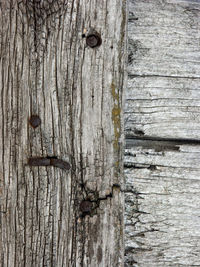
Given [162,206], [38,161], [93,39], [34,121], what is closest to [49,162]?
[38,161]

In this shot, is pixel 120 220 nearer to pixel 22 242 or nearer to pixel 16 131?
pixel 22 242

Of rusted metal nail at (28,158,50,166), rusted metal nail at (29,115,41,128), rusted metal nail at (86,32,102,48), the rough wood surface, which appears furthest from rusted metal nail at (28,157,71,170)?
rusted metal nail at (86,32,102,48)

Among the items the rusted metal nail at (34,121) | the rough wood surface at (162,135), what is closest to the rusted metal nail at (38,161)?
the rusted metal nail at (34,121)

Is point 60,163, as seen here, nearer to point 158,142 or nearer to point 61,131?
point 61,131

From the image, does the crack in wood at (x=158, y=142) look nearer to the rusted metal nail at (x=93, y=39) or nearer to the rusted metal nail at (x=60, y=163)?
the rusted metal nail at (x=60, y=163)

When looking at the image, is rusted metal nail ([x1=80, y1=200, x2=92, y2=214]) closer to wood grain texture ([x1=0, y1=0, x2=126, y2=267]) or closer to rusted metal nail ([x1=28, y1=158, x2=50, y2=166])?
wood grain texture ([x1=0, y1=0, x2=126, y2=267])

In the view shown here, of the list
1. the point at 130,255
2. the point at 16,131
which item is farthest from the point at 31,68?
the point at 130,255

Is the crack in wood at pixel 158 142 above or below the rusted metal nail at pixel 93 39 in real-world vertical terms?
below
